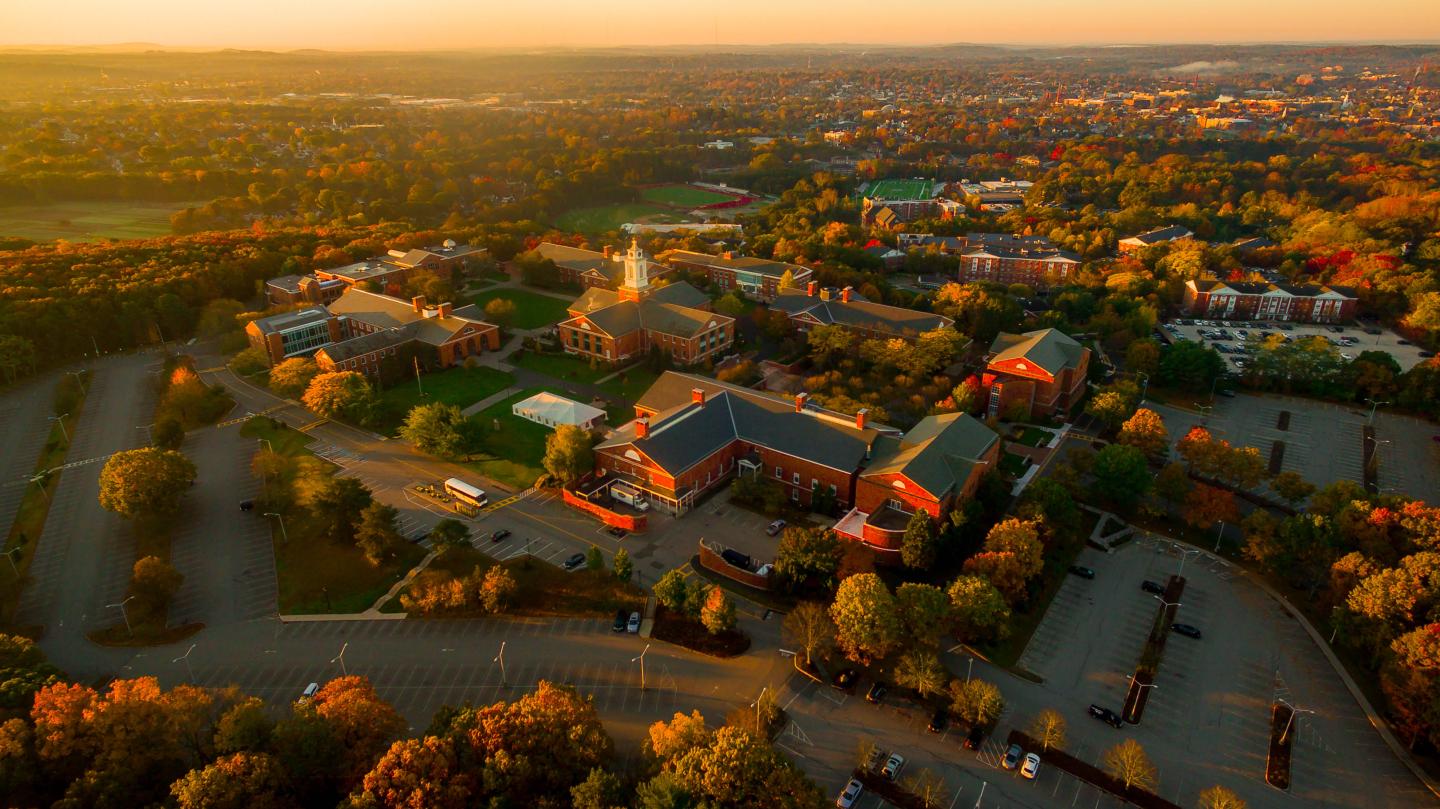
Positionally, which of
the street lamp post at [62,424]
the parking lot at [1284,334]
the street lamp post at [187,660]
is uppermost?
the street lamp post at [62,424]

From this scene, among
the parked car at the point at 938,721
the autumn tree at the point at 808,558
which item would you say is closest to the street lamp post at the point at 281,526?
the autumn tree at the point at 808,558

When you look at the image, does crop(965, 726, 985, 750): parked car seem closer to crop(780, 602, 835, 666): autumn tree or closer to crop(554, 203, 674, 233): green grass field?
crop(780, 602, 835, 666): autumn tree

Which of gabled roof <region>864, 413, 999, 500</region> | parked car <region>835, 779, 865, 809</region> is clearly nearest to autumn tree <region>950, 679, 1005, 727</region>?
parked car <region>835, 779, 865, 809</region>

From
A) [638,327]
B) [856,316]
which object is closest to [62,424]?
[638,327]

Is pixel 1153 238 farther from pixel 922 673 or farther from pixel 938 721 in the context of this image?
pixel 938 721

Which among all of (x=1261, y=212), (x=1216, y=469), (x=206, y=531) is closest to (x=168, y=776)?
(x=206, y=531)

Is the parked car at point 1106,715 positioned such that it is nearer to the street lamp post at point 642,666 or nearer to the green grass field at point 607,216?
the street lamp post at point 642,666
